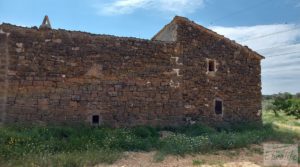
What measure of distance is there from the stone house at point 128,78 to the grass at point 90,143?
2.27 ft

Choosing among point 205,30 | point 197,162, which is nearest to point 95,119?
point 197,162

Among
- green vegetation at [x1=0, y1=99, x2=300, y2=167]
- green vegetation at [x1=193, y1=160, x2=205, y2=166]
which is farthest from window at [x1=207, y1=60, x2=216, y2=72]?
green vegetation at [x1=193, y1=160, x2=205, y2=166]

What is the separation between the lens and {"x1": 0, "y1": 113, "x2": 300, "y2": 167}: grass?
288 inches

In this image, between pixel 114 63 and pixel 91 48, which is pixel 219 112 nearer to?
pixel 114 63

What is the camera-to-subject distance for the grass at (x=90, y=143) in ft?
24.0

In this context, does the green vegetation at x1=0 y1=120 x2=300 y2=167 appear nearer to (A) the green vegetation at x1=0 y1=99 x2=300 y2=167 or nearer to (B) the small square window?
(A) the green vegetation at x1=0 y1=99 x2=300 y2=167

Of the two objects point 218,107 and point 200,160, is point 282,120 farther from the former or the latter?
point 200,160

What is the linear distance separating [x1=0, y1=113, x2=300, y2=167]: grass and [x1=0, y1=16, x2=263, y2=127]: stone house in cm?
69

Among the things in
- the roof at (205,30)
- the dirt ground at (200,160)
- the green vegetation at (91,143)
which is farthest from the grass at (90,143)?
the roof at (205,30)

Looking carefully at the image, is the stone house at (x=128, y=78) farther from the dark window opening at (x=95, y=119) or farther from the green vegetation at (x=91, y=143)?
the green vegetation at (x=91, y=143)

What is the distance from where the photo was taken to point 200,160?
8250 mm

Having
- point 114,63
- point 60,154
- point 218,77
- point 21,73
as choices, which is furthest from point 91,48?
point 218,77

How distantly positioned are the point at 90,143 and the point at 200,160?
304 cm

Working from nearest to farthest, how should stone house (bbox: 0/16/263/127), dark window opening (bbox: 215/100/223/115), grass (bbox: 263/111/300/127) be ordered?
stone house (bbox: 0/16/263/127), dark window opening (bbox: 215/100/223/115), grass (bbox: 263/111/300/127)
